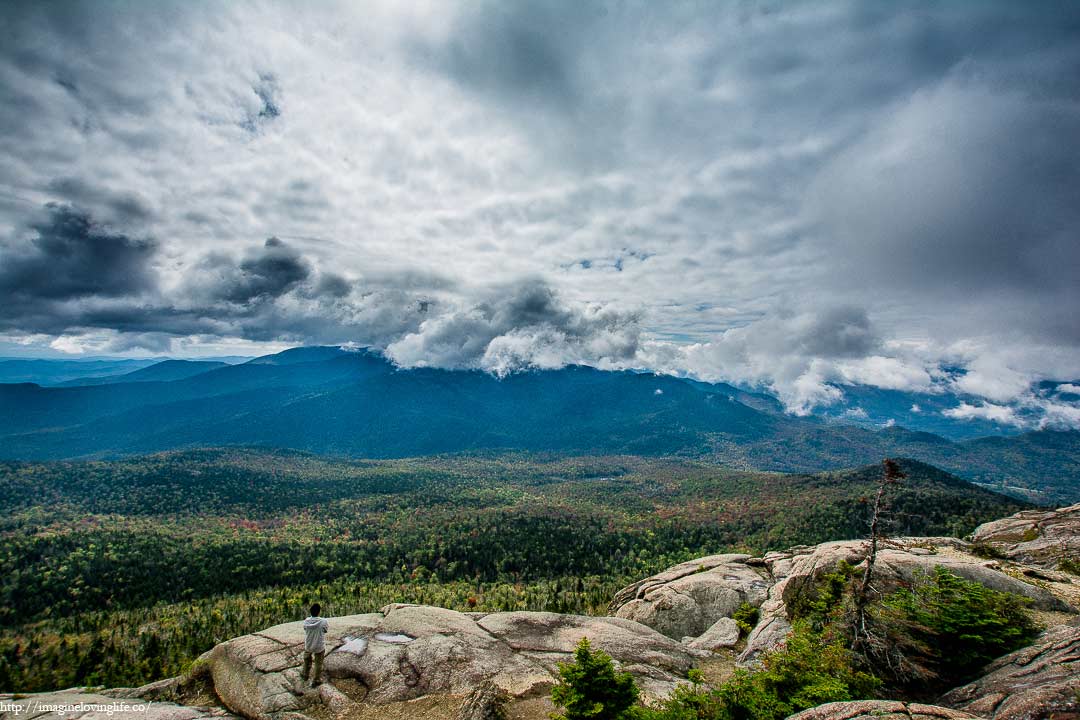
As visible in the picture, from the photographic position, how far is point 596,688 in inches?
715

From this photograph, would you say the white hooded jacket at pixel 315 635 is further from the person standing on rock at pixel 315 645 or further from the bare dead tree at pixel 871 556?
the bare dead tree at pixel 871 556

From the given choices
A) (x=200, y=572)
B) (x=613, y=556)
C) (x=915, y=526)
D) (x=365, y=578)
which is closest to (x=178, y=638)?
(x=365, y=578)

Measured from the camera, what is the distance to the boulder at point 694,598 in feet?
146

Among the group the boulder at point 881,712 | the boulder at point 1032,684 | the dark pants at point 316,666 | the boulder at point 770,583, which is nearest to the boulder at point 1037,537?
the boulder at point 770,583

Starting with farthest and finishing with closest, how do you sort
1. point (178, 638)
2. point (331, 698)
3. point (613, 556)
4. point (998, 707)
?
point (613, 556)
point (178, 638)
point (331, 698)
point (998, 707)

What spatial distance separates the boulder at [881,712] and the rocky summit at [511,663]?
65 millimetres

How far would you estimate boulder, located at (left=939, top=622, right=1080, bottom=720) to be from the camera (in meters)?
13.5

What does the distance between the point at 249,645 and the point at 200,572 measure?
14969cm

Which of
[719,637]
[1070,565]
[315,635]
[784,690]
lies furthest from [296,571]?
[1070,565]

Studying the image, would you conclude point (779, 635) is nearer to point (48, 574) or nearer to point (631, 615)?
point (631, 615)

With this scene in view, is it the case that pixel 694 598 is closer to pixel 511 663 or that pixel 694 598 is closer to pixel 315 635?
pixel 511 663

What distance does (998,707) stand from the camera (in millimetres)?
14984

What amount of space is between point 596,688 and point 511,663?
436 inches

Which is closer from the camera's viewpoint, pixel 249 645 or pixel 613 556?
pixel 249 645
